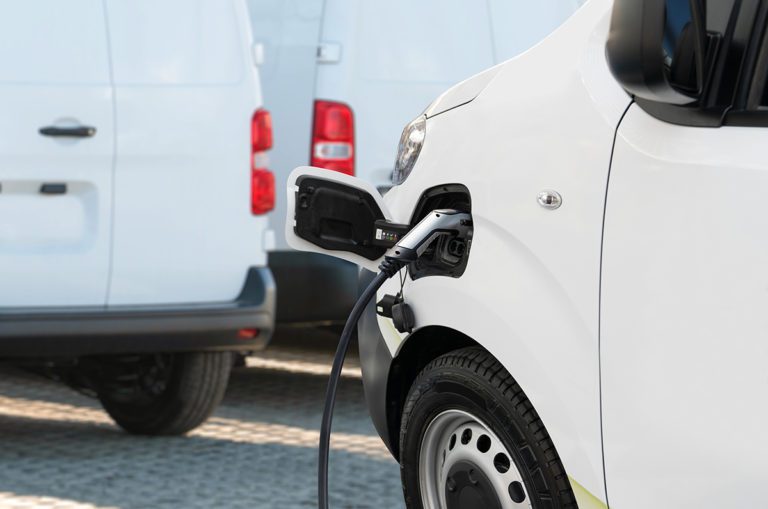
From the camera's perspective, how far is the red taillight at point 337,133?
6984mm

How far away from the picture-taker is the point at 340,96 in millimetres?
6977

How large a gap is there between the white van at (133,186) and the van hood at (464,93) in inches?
85.6

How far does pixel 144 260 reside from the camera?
5832 millimetres

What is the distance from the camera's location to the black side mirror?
270cm

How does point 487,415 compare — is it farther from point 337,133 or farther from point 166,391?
point 337,133

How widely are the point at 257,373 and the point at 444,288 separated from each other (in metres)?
4.66

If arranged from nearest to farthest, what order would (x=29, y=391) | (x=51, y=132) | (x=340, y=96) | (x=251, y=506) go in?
(x=251, y=506) → (x=51, y=132) → (x=340, y=96) → (x=29, y=391)

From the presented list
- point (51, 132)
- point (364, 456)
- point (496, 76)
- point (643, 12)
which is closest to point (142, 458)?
point (364, 456)

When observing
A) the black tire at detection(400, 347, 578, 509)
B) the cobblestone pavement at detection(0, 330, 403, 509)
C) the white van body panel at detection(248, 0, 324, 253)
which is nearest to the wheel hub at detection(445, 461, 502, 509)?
the black tire at detection(400, 347, 578, 509)

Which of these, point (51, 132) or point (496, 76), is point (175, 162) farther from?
point (496, 76)

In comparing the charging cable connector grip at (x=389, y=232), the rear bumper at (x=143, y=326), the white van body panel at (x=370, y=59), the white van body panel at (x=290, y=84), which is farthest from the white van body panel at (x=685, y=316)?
the white van body panel at (x=290, y=84)

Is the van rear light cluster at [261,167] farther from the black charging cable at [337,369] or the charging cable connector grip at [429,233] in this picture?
the charging cable connector grip at [429,233]

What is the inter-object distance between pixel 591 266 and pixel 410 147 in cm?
104

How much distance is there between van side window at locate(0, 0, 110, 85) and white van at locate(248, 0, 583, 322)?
1.49 m
